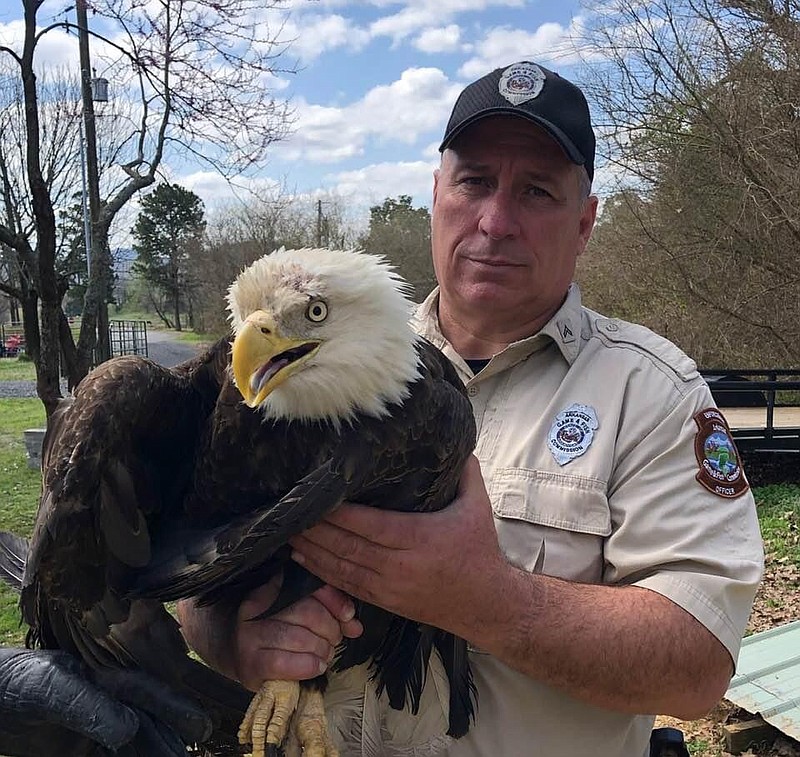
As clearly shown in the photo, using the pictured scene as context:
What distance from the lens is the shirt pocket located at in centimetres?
204

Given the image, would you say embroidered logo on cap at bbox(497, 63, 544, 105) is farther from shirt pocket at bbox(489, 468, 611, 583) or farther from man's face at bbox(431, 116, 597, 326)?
shirt pocket at bbox(489, 468, 611, 583)

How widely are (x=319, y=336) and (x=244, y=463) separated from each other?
380mm

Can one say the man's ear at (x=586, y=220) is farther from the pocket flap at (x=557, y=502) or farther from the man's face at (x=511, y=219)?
the pocket flap at (x=557, y=502)

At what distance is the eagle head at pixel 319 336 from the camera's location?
1.74 m

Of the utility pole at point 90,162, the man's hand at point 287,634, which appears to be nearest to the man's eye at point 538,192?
the man's hand at point 287,634

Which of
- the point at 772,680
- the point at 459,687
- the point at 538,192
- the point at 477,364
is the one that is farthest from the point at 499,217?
the point at 772,680

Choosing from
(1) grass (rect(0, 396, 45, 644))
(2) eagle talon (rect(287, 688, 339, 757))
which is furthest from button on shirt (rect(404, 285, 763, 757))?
(1) grass (rect(0, 396, 45, 644))

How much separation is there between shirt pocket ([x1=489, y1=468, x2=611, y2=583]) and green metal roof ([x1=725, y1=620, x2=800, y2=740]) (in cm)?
244

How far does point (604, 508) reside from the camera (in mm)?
2043

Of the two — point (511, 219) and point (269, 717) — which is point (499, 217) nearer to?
point (511, 219)

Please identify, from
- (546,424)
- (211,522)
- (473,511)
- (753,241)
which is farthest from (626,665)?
(753,241)

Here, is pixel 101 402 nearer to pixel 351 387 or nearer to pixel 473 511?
pixel 351 387

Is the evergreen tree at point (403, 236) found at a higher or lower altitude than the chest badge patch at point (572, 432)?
higher

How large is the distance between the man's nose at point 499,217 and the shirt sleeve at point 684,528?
67 cm
